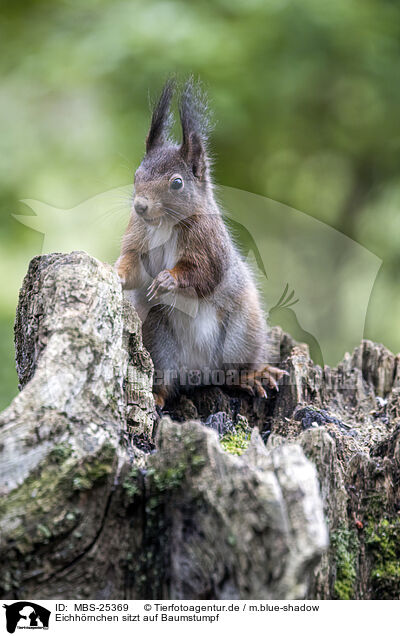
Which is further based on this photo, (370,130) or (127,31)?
(370,130)

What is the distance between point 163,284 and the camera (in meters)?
1.41

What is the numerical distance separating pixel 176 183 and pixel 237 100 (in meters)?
1.05

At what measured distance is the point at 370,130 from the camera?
2730 millimetres

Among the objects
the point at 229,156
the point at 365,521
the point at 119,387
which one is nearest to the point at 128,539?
the point at 119,387

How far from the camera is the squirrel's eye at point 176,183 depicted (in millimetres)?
1466

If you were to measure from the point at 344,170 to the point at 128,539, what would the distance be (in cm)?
218

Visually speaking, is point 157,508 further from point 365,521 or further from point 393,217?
point 393,217

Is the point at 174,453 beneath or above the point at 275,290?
beneath

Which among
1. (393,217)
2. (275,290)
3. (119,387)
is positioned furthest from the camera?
(393,217)
